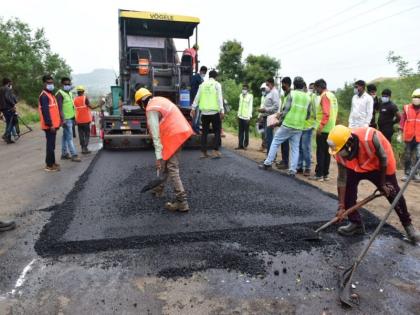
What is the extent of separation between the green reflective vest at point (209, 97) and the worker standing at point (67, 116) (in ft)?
8.87

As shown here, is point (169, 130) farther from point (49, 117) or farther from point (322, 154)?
point (49, 117)

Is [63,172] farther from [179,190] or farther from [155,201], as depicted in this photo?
[179,190]

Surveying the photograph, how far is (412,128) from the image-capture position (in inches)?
247

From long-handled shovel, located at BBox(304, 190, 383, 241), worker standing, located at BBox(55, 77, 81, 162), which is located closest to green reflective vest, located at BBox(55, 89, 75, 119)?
worker standing, located at BBox(55, 77, 81, 162)

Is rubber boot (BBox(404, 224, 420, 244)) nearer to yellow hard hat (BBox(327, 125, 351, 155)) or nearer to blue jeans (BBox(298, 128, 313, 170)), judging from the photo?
yellow hard hat (BBox(327, 125, 351, 155))

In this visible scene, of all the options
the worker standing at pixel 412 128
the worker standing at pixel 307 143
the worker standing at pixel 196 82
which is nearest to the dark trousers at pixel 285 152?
the worker standing at pixel 307 143

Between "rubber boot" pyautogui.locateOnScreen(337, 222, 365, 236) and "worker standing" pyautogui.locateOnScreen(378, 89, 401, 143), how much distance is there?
3873mm

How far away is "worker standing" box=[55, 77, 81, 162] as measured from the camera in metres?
7.30

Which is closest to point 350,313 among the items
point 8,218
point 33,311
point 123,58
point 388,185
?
point 388,185

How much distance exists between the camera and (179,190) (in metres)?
4.15

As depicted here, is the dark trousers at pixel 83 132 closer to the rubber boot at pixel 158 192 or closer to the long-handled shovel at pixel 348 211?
the rubber boot at pixel 158 192

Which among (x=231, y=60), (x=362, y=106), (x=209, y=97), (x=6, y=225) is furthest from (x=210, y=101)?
(x=231, y=60)

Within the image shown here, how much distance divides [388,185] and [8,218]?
406 centimetres

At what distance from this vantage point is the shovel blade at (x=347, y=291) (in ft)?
8.19
